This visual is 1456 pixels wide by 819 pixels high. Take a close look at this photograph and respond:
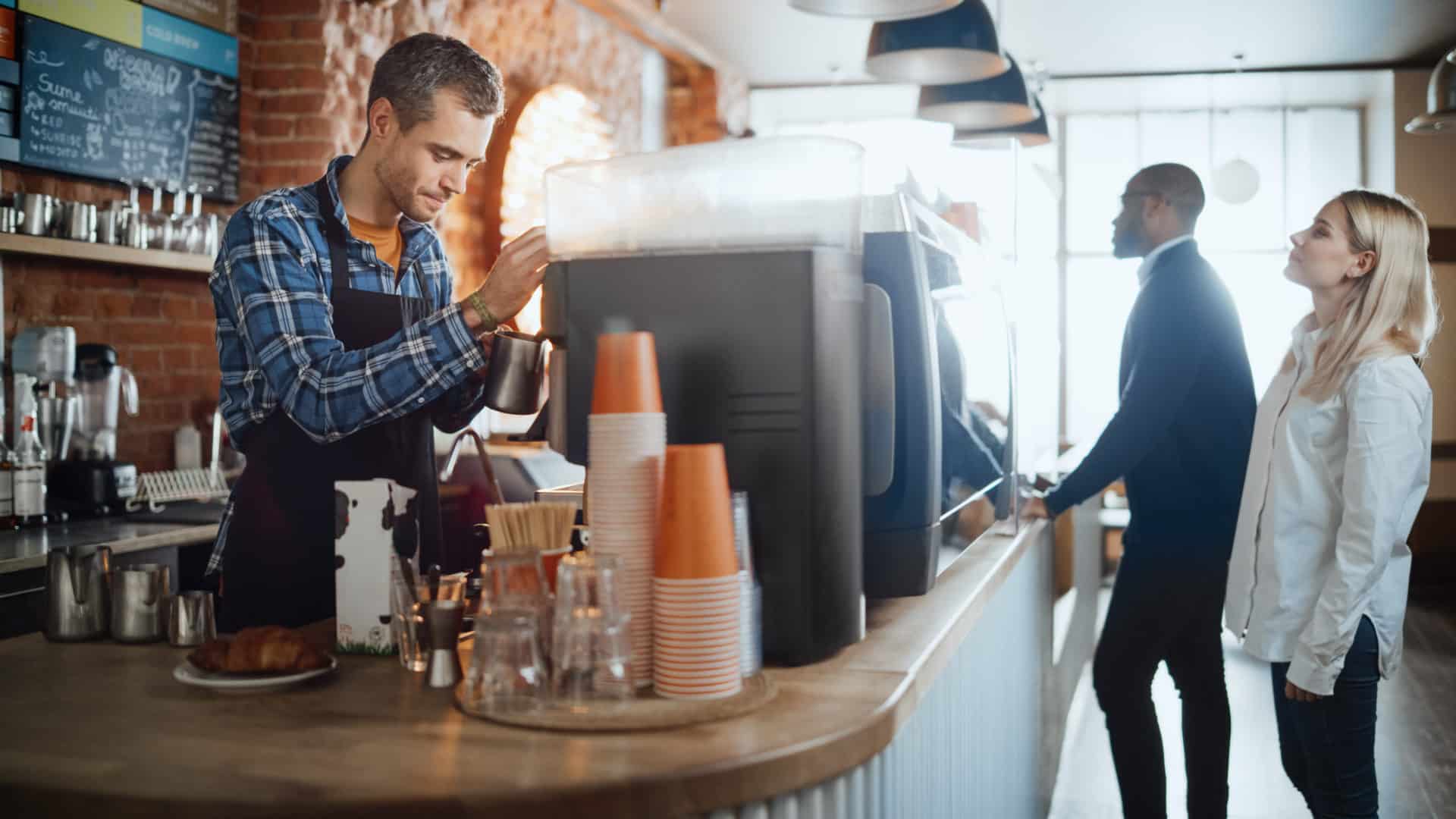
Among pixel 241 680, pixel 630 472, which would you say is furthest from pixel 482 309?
pixel 241 680

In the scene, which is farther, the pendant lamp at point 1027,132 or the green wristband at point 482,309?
the pendant lamp at point 1027,132

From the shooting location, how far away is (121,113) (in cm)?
384

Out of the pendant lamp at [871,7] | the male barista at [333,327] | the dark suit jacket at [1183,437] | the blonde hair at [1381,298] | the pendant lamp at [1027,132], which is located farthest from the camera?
the pendant lamp at [1027,132]

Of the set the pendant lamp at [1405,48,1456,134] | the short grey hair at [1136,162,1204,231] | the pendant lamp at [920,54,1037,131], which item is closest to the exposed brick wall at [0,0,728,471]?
the pendant lamp at [920,54,1037,131]

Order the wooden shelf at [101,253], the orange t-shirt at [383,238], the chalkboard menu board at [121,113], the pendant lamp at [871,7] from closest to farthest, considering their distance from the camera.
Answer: the orange t-shirt at [383,238]
the pendant lamp at [871,7]
the wooden shelf at [101,253]
the chalkboard menu board at [121,113]

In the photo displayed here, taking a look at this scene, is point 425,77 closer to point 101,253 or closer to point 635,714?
point 635,714

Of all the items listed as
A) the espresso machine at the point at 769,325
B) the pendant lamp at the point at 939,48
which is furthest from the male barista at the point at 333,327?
the pendant lamp at the point at 939,48

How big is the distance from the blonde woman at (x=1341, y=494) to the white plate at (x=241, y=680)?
1.73 m

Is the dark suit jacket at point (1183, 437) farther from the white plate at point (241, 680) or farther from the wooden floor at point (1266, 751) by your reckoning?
the white plate at point (241, 680)

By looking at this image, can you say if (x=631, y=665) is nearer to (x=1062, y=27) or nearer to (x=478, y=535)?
(x=478, y=535)

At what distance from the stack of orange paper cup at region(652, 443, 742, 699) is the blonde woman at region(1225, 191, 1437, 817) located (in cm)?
142

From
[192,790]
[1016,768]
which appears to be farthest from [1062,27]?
[192,790]

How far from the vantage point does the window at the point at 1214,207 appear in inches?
344

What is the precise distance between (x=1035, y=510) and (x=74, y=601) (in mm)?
2153
